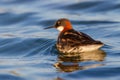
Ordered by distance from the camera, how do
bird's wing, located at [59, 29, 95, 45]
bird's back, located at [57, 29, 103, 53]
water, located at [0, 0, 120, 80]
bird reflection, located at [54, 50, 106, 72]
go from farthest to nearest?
bird's wing, located at [59, 29, 95, 45]
bird's back, located at [57, 29, 103, 53]
bird reflection, located at [54, 50, 106, 72]
water, located at [0, 0, 120, 80]

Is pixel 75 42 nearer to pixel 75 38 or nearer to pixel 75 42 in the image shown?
pixel 75 42

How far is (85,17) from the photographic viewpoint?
811 inches

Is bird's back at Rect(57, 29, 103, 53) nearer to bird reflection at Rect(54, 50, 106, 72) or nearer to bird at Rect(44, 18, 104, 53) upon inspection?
bird at Rect(44, 18, 104, 53)

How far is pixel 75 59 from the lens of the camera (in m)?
15.0

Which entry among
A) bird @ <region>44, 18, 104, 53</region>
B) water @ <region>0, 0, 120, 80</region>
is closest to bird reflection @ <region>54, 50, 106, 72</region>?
water @ <region>0, 0, 120, 80</region>

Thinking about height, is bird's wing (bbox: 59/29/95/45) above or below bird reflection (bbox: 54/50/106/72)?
above

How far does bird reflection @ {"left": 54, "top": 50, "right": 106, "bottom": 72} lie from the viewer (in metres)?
14.0

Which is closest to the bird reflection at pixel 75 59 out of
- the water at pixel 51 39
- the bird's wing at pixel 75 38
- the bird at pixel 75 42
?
the water at pixel 51 39

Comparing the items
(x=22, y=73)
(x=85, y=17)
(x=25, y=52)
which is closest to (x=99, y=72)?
(x=22, y=73)

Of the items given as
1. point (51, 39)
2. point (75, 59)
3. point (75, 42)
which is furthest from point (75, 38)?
point (51, 39)

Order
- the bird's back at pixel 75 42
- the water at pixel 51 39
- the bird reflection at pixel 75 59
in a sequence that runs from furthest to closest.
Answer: the bird's back at pixel 75 42, the bird reflection at pixel 75 59, the water at pixel 51 39

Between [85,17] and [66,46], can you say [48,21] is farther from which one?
[66,46]

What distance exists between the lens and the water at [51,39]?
1373 centimetres

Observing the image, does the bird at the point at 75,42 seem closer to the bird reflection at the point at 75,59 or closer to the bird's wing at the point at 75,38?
the bird's wing at the point at 75,38
